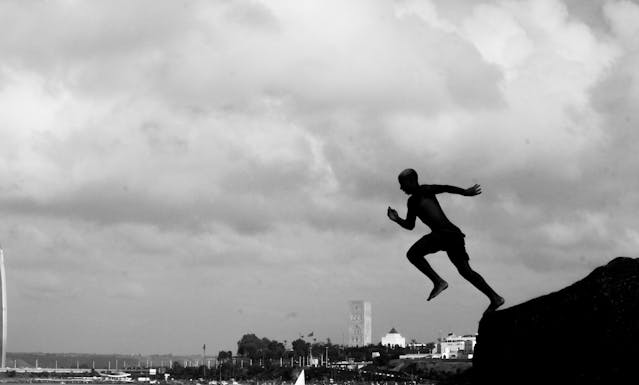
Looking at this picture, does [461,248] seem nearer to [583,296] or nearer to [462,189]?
[462,189]

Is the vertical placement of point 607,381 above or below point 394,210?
below

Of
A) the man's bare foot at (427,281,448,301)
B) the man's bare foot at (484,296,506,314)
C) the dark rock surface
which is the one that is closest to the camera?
the dark rock surface

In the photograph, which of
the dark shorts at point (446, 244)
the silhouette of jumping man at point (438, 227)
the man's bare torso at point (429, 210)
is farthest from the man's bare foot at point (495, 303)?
the man's bare torso at point (429, 210)

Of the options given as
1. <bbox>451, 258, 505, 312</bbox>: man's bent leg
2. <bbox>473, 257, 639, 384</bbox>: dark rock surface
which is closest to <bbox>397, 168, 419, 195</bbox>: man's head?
<bbox>451, 258, 505, 312</bbox>: man's bent leg

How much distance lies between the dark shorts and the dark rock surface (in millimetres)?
1504

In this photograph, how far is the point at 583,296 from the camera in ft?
40.1

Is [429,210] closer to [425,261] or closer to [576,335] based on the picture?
[425,261]

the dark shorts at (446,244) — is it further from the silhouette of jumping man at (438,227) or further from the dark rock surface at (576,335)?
the dark rock surface at (576,335)

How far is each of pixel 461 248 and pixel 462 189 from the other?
2.48 ft

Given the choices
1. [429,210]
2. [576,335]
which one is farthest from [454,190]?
[576,335]

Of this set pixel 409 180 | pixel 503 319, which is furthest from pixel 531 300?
pixel 409 180

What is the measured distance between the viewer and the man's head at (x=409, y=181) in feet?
50.3

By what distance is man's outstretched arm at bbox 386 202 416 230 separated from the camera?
1547 centimetres

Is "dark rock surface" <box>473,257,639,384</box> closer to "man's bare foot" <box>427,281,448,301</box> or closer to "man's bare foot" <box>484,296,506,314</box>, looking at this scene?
"man's bare foot" <box>484,296,506,314</box>
